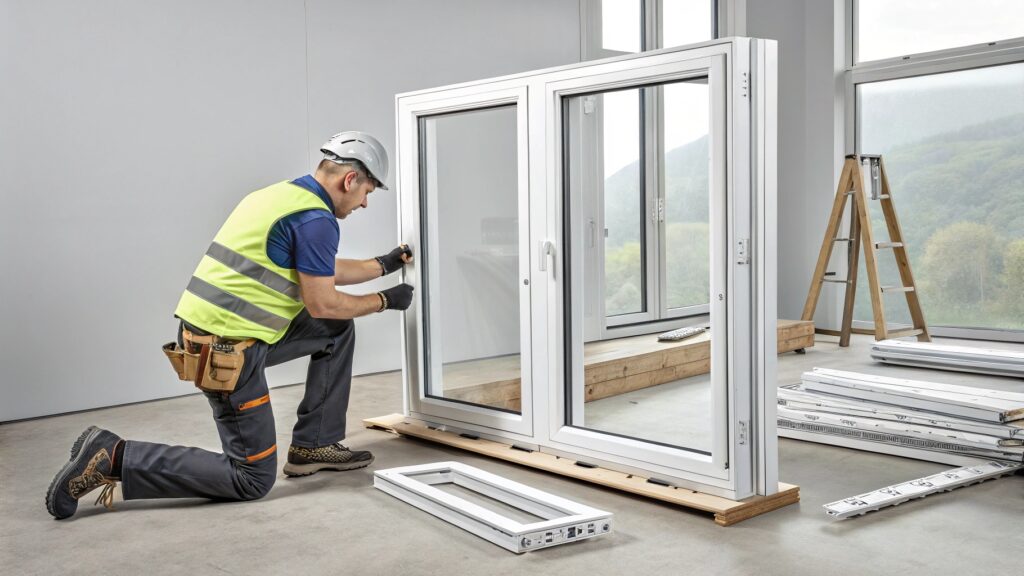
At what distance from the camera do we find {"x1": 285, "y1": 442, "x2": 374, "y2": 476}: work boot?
3475 millimetres

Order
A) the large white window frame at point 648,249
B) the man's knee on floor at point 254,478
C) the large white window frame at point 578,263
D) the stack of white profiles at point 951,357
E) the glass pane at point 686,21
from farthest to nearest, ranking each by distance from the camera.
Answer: the glass pane at point 686,21, the stack of white profiles at point 951,357, the large white window frame at point 648,249, the man's knee on floor at point 254,478, the large white window frame at point 578,263

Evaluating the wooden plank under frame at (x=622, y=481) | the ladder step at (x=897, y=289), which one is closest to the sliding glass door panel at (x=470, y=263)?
the wooden plank under frame at (x=622, y=481)

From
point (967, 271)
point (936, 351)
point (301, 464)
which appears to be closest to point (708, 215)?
point (301, 464)

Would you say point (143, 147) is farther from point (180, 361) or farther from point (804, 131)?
point (804, 131)

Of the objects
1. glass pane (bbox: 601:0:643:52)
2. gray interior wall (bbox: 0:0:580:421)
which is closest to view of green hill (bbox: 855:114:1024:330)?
glass pane (bbox: 601:0:643:52)

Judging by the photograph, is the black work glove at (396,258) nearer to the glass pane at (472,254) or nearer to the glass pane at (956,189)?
the glass pane at (472,254)

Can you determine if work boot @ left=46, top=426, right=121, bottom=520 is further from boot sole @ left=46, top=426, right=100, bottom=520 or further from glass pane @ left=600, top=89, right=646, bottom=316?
glass pane @ left=600, top=89, right=646, bottom=316

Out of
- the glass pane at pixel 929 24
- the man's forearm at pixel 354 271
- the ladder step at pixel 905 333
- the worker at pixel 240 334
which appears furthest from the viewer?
the glass pane at pixel 929 24

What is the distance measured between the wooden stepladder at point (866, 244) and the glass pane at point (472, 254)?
3583 millimetres

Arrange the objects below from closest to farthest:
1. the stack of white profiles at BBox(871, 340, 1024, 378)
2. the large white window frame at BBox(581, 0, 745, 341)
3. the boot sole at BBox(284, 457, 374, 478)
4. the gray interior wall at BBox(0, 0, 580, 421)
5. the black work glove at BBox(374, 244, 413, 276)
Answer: the boot sole at BBox(284, 457, 374, 478), the large white window frame at BBox(581, 0, 745, 341), the black work glove at BBox(374, 244, 413, 276), the gray interior wall at BBox(0, 0, 580, 421), the stack of white profiles at BBox(871, 340, 1024, 378)

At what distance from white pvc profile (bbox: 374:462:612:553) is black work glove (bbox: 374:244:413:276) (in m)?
0.90

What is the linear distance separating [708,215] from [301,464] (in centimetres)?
182

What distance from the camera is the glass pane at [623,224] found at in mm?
3857

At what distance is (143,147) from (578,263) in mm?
2678
